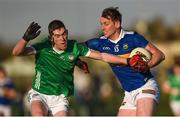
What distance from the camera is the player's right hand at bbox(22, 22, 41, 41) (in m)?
11.3

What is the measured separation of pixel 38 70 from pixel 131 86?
1.65m

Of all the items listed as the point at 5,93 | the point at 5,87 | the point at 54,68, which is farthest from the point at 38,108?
the point at 5,87

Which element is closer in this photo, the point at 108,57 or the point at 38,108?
the point at 38,108

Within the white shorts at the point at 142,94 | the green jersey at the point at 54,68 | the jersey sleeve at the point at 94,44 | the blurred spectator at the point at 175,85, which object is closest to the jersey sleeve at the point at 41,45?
the green jersey at the point at 54,68

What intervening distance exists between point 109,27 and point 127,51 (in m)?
0.53

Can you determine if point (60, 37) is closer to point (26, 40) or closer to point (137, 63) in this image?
point (26, 40)

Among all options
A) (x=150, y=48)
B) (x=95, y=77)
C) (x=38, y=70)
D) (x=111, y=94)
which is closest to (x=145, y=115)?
(x=150, y=48)

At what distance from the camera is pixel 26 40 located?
11.3 metres

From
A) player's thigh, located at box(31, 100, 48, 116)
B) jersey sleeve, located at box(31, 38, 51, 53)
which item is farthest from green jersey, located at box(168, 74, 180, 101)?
player's thigh, located at box(31, 100, 48, 116)

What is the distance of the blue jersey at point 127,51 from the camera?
1153 cm

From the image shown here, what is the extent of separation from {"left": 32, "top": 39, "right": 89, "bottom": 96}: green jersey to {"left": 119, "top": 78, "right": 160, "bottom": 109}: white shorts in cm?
103

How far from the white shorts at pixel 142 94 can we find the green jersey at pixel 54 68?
103 cm

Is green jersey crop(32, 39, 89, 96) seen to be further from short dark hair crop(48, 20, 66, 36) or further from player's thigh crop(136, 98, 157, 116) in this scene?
player's thigh crop(136, 98, 157, 116)

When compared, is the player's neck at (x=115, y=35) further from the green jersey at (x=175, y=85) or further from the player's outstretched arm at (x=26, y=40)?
the green jersey at (x=175, y=85)
